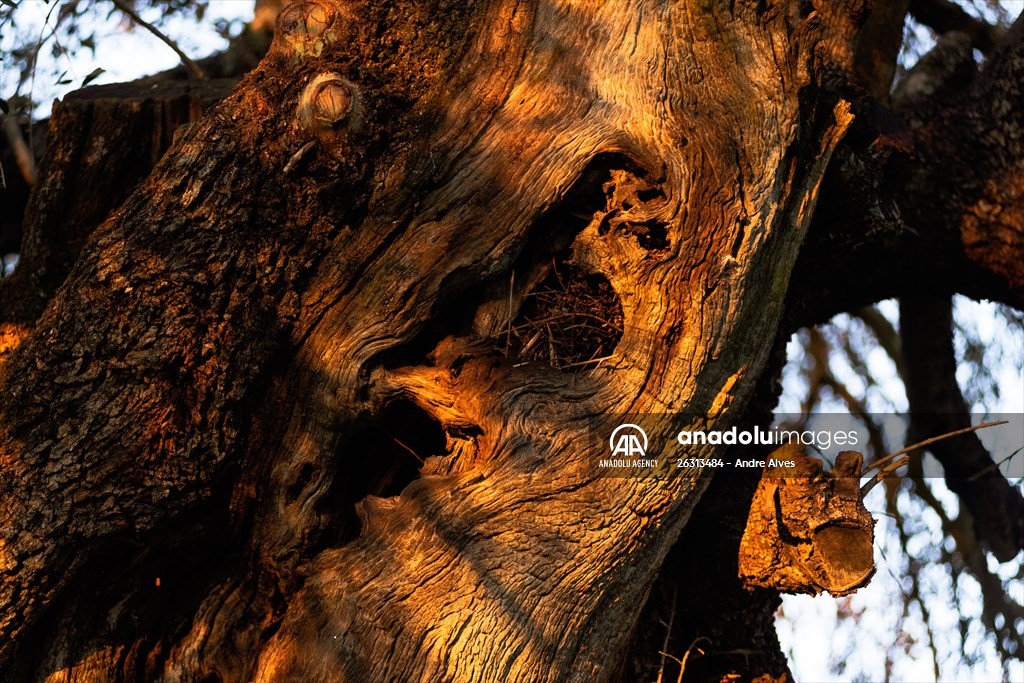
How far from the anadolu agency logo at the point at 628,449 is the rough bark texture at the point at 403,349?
0.05m

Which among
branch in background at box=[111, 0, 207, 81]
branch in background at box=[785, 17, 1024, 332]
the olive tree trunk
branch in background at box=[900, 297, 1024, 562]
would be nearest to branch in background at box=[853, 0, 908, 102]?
branch in background at box=[785, 17, 1024, 332]

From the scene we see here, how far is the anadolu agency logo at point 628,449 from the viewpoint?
2.67 meters

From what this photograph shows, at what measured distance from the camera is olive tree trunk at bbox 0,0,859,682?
256 centimetres

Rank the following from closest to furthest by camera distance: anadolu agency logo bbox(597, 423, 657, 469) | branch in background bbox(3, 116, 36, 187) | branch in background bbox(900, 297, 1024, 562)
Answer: anadolu agency logo bbox(597, 423, 657, 469) < branch in background bbox(3, 116, 36, 187) < branch in background bbox(900, 297, 1024, 562)

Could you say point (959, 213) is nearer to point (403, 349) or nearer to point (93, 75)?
point (403, 349)

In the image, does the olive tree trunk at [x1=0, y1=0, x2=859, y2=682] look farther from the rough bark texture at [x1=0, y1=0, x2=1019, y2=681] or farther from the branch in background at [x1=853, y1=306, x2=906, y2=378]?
the branch in background at [x1=853, y1=306, x2=906, y2=378]

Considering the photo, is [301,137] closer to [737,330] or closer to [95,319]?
[95,319]

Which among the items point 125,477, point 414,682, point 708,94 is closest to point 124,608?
point 125,477

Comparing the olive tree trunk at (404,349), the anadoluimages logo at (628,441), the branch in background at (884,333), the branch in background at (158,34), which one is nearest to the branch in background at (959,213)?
the olive tree trunk at (404,349)

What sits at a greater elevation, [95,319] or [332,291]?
[332,291]

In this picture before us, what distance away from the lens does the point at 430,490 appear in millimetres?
2682

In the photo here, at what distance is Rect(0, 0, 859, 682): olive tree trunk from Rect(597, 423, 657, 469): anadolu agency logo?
59 mm

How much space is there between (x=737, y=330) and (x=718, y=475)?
0.82m

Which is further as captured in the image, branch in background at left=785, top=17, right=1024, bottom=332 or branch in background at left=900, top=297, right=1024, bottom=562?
branch in background at left=900, top=297, right=1024, bottom=562
